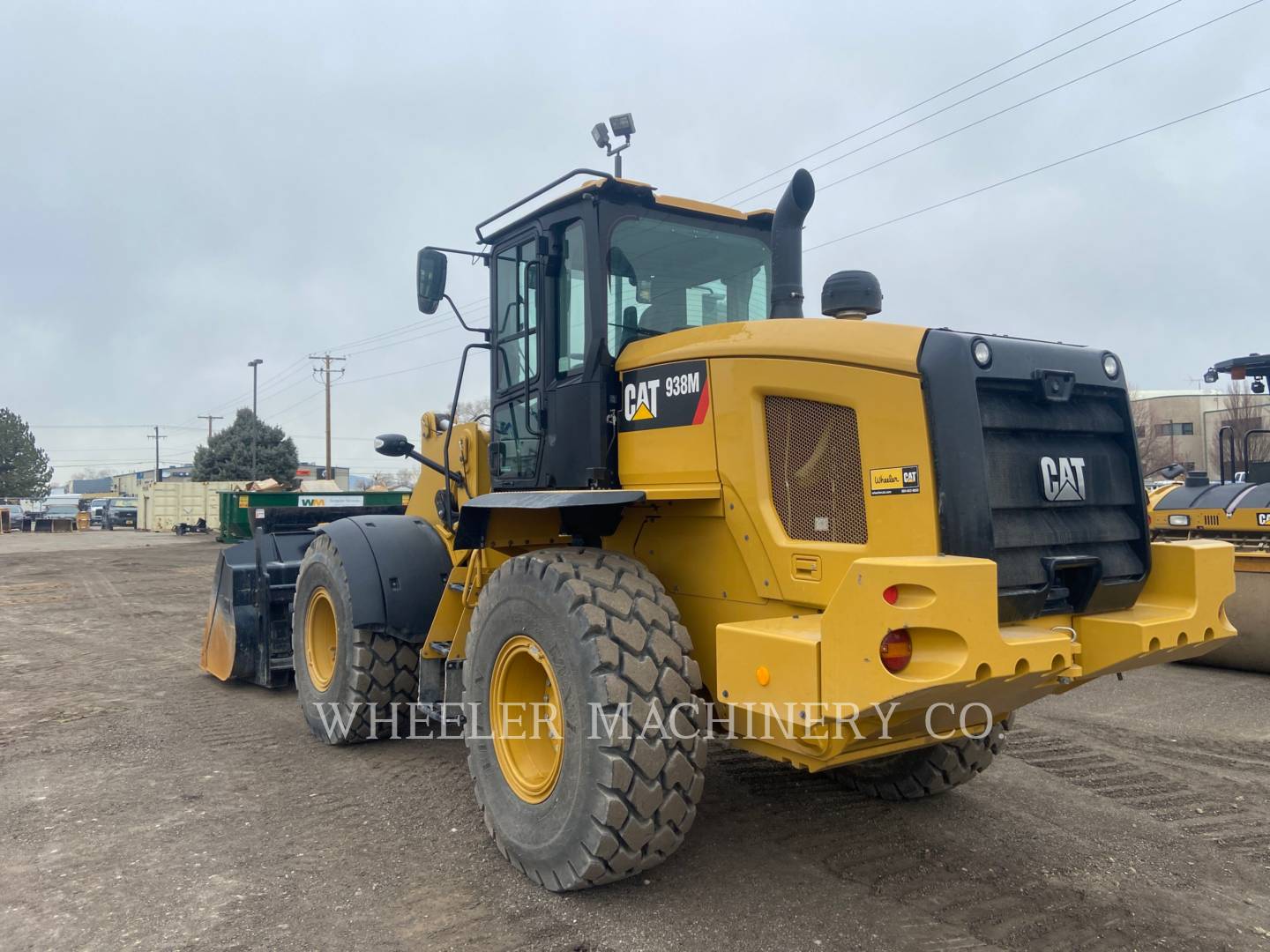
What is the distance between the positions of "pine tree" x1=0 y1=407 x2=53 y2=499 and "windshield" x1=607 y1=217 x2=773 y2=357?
73.4 metres

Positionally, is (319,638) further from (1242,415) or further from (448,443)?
(1242,415)

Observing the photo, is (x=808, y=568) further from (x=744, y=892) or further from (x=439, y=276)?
(x=439, y=276)

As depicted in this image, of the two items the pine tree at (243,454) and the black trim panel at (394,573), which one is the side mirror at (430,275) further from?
the pine tree at (243,454)

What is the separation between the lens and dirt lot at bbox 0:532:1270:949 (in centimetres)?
342

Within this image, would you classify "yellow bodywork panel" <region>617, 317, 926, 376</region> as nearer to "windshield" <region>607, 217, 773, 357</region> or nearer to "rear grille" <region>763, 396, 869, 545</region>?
"rear grille" <region>763, 396, 869, 545</region>

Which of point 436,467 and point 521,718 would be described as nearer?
point 521,718

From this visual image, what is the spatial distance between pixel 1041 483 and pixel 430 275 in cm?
331

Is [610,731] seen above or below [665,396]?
below

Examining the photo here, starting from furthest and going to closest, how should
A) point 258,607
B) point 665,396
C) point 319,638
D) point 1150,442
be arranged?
point 1150,442, point 258,607, point 319,638, point 665,396

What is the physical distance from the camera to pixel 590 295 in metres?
4.41

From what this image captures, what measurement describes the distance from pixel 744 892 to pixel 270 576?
492 cm

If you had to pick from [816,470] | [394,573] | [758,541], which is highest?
[816,470]

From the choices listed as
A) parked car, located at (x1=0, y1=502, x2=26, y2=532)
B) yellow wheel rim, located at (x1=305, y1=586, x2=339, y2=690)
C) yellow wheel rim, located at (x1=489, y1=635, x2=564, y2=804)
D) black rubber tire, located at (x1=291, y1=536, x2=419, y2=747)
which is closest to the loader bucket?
yellow wheel rim, located at (x1=305, y1=586, x2=339, y2=690)

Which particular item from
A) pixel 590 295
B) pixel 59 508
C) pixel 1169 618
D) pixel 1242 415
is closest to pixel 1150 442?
pixel 1242 415
